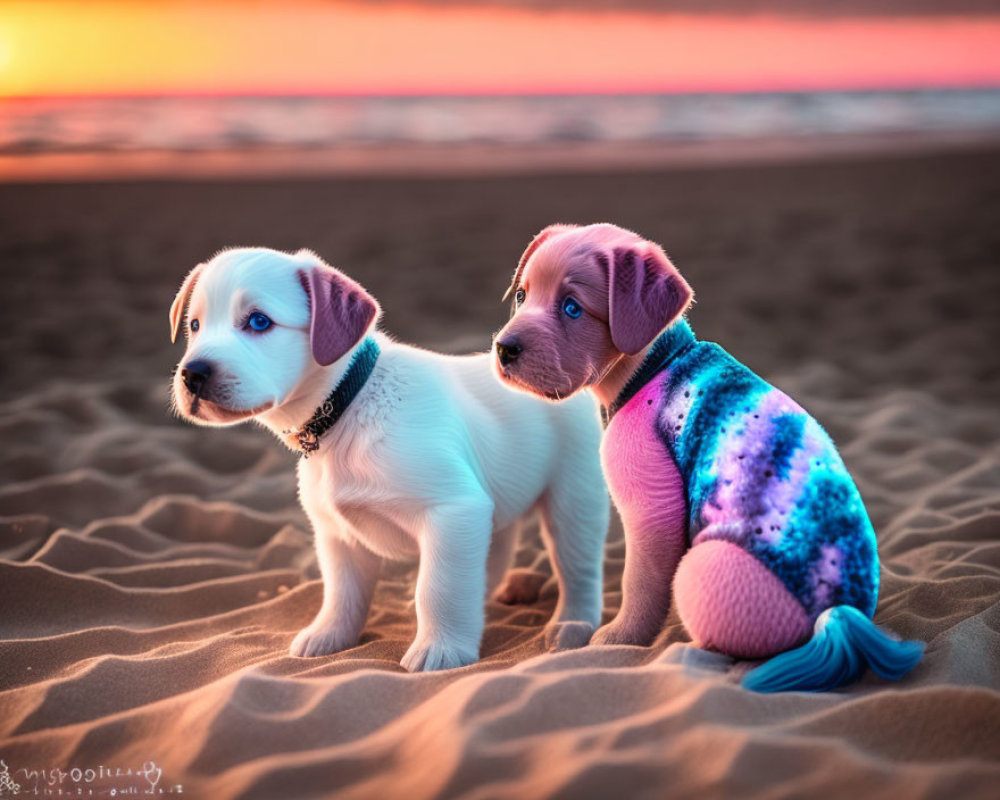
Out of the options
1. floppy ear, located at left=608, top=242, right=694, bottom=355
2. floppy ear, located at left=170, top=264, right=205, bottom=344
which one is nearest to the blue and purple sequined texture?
floppy ear, located at left=608, top=242, right=694, bottom=355

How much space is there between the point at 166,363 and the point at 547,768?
575 centimetres

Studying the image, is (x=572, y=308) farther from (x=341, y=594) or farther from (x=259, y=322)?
(x=341, y=594)

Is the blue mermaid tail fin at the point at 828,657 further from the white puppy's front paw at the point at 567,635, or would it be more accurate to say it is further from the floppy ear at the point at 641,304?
the floppy ear at the point at 641,304

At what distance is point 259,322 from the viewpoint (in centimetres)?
297

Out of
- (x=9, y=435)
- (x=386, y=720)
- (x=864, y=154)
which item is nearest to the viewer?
(x=386, y=720)

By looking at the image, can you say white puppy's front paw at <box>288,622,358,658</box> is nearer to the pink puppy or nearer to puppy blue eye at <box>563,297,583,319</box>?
the pink puppy

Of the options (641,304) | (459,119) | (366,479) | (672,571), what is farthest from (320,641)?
(459,119)

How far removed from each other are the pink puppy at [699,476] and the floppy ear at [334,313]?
1.57 ft

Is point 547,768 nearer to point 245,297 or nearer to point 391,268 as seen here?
point 245,297

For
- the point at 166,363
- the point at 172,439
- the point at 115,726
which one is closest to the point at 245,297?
the point at 115,726

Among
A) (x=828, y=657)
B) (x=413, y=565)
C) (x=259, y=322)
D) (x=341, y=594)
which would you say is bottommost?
(x=413, y=565)

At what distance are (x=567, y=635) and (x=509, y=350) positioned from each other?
105 centimetres

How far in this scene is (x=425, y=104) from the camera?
17828 millimetres

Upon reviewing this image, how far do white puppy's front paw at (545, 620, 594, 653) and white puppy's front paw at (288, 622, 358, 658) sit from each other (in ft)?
2.32
